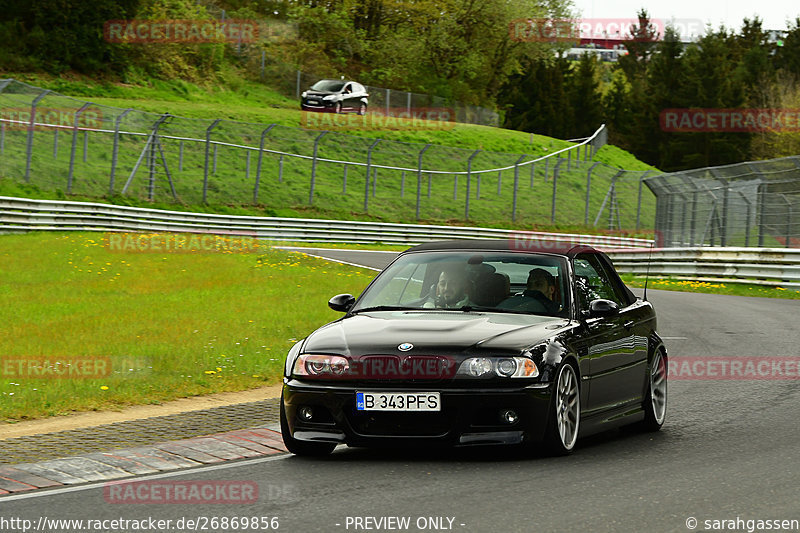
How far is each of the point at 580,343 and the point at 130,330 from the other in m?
9.08

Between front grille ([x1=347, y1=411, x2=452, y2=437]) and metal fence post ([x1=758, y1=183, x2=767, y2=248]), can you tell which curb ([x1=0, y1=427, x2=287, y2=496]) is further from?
metal fence post ([x1=758, y1=183, x2=767, y2=248])

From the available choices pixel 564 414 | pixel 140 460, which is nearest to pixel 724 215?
pixel 564 414

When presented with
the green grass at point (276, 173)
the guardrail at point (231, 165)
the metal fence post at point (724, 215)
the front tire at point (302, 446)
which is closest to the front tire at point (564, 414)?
the front tire at point (302, 446)

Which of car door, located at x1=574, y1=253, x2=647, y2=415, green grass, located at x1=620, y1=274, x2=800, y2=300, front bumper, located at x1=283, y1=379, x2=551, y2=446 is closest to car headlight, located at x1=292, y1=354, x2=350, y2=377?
front bumper, located at x1=283, y1=379, x2=551, y2=446

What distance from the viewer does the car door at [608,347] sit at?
27.9ft

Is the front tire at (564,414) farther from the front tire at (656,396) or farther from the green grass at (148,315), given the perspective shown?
the green grass at (148,315)

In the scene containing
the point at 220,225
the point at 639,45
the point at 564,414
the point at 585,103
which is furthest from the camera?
the point at 639,45

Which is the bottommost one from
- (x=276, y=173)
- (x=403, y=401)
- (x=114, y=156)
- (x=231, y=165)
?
(x=276, y=173)

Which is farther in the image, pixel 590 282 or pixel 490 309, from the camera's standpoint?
pixel 590 282

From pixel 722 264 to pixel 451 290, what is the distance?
21754mm

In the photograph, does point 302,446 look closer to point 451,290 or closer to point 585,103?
point 451,290

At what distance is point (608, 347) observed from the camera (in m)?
8.75

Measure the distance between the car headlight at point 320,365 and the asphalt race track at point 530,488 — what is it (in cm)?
59

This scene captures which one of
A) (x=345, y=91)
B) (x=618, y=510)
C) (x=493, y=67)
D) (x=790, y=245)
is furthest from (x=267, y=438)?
(x=493, y=67)
